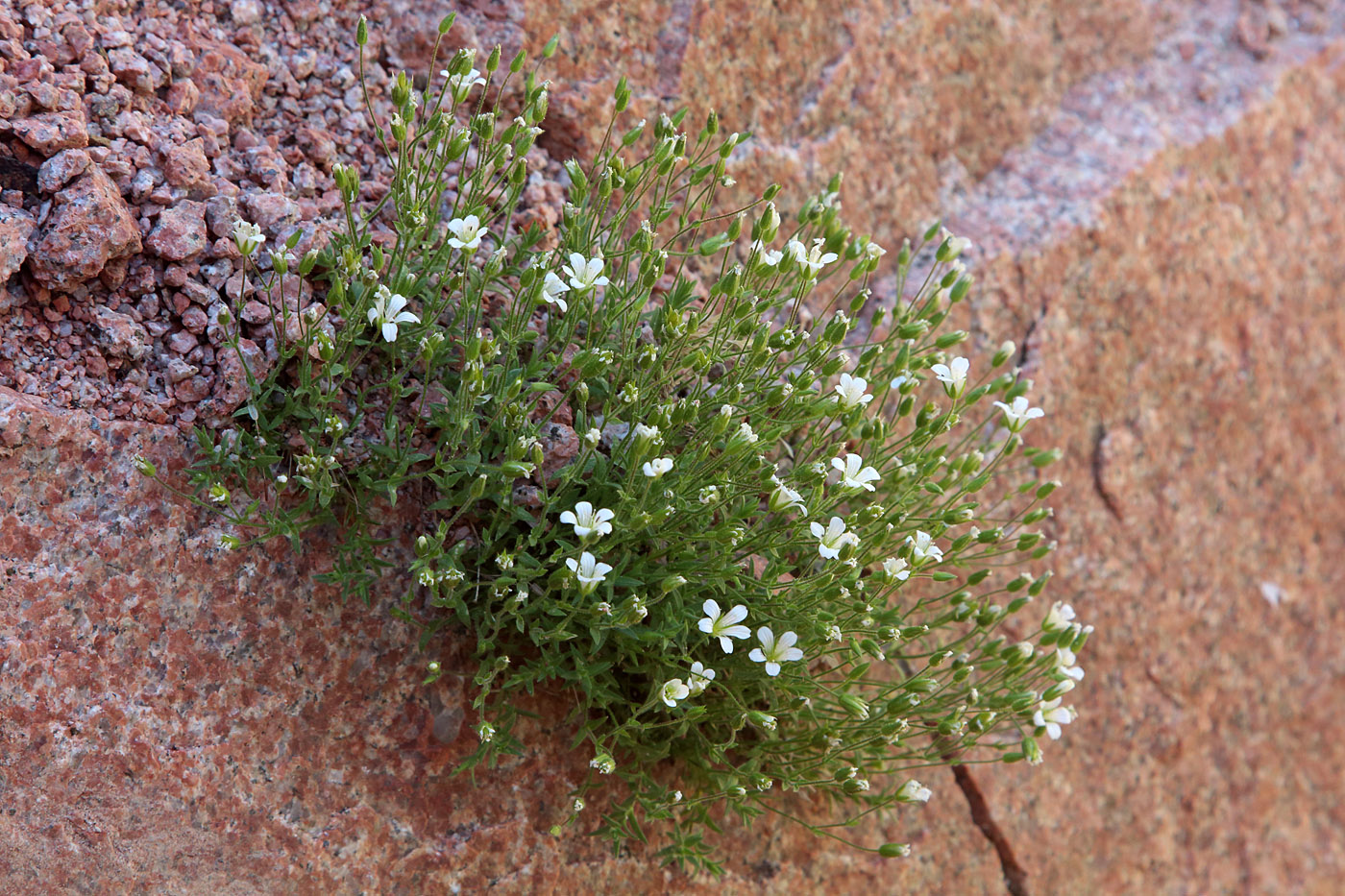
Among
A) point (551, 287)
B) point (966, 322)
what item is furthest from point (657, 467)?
point (966, 322)

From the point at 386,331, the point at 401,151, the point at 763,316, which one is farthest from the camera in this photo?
Result: the point at 763,316

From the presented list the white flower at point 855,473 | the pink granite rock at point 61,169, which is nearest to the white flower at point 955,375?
the white flower at point 855,473

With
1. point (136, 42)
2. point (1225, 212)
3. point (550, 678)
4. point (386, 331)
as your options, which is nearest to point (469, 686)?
point (550, 678)

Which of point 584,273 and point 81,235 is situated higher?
point 584,273

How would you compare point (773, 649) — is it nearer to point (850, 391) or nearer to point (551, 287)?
point (850, 391)

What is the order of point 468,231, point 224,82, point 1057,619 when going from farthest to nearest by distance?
point 1057,619 → point 224,82 → point 468,231

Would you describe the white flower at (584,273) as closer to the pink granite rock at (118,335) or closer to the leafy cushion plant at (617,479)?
the leafy cushion plant at (617,479)

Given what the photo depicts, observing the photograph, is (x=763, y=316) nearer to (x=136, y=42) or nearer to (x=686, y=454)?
(x=686, y=454)
